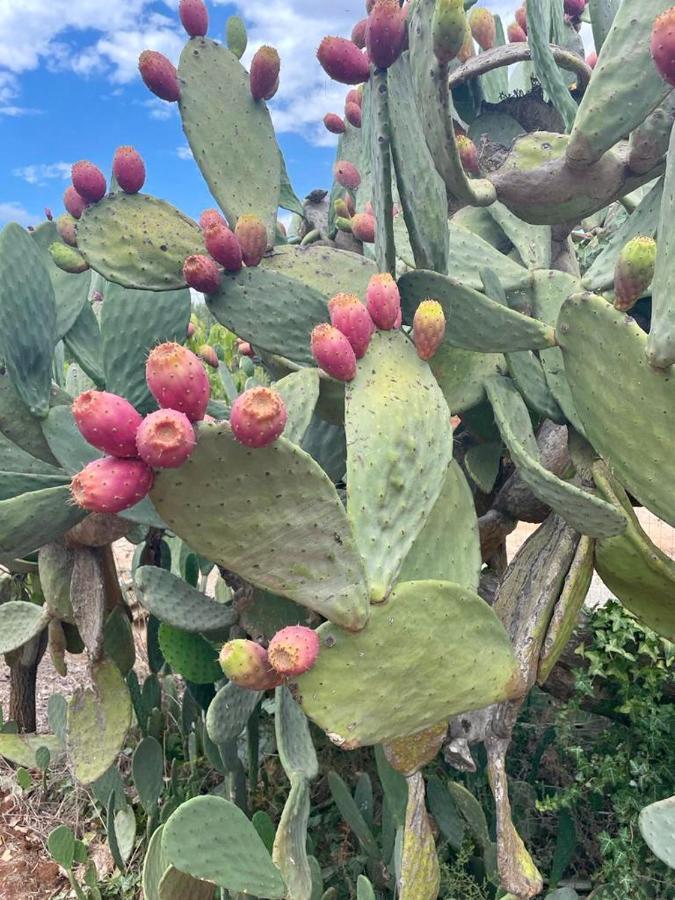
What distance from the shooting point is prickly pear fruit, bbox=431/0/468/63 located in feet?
3.83

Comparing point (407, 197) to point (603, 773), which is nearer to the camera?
point (407, 197)

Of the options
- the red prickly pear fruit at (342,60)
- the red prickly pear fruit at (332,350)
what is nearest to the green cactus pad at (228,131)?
the red prickly pear fruit at (342,60)

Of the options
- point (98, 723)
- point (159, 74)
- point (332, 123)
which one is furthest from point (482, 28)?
point (98, 723)

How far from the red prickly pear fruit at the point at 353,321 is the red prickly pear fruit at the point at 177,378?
0.39m

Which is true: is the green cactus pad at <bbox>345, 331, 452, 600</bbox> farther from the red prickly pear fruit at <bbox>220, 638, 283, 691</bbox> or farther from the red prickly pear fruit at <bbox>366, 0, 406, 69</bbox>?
the red prickly pear fruit at <bbox>366, 0, 406, 69</bbox>

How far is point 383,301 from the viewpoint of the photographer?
1247 millimetres

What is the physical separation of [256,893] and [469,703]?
0.47 meters

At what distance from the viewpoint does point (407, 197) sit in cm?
135

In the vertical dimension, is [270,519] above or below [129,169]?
below

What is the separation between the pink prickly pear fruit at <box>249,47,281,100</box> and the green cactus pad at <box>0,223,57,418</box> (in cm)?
63

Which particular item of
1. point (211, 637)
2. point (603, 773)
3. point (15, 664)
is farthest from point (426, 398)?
point (15, 664)

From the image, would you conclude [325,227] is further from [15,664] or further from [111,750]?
[15,664]

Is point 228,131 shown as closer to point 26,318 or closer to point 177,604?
point 26,318

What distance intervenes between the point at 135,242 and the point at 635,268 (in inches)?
38.9
